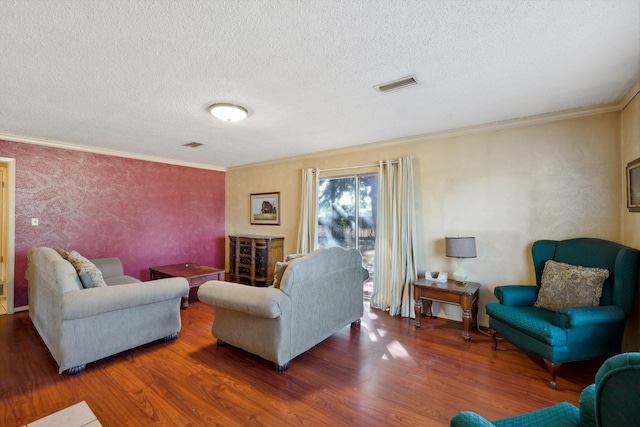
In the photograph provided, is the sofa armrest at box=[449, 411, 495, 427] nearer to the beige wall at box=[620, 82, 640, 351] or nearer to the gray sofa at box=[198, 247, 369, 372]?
the gray sofa at box=[198, 247, 369, 372]

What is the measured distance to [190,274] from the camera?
4340mm

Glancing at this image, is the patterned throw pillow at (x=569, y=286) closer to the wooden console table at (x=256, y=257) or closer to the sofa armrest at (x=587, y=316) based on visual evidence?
the sofa armrest at (x=587, y=316)

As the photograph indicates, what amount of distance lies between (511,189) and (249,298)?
3.13 meters

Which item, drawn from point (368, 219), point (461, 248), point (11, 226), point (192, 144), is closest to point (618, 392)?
point (461, 248)

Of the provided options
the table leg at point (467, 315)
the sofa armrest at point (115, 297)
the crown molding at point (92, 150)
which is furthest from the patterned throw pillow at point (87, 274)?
the table leg at point (467, 315)

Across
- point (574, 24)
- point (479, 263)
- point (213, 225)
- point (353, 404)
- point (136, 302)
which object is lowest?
point (353, 404)

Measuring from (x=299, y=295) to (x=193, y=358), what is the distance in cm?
121

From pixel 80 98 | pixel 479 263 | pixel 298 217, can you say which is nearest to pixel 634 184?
pixel 479 263

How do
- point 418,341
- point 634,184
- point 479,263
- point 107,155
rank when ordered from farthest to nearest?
1. point 107,155
2. point 479,263
3. point 418,341
4. point 634,184

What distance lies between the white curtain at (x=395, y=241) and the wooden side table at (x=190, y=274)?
2482 millimetres

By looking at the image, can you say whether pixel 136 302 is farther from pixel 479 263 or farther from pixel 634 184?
pixel 634 184

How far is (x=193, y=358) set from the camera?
8.95 feet

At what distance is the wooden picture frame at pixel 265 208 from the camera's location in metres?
5.73

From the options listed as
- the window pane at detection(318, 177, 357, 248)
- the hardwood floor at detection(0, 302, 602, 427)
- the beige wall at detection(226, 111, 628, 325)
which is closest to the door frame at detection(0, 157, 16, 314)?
the hardwood floor at detection(0, 302, 602, 427)
